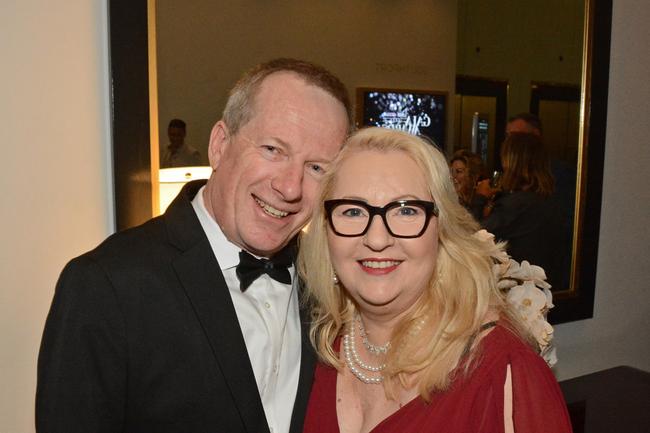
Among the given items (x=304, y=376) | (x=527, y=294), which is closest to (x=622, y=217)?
(x=527, y=294)

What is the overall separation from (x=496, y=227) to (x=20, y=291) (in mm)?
1765

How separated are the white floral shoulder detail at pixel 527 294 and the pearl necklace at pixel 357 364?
403 mm

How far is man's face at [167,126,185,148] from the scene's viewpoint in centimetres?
186

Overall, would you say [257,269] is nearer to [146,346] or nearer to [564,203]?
[146,346]

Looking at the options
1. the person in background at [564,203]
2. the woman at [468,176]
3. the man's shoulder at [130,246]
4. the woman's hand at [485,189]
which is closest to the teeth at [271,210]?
the man's shoulder at [130,246]

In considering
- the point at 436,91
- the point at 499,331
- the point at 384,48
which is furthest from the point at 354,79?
the point at 499,331

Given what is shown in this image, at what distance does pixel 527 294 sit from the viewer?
1.80 m

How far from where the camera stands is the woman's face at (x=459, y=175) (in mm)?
2428

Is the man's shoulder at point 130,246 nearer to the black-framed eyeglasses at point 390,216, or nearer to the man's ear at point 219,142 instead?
the man's ear at point 219,142

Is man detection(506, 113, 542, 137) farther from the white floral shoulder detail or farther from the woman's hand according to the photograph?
the white floral shoulder detail

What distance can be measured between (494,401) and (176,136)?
45.4 inches

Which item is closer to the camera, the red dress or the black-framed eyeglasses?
the red dress

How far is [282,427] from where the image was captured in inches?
62.0

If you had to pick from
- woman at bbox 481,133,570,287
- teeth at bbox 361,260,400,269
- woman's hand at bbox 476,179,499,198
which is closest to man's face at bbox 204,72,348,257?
teeth at bbox 361,260,400,269
